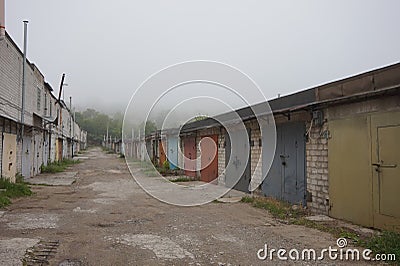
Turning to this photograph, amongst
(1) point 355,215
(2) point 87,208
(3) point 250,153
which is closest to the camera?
(1) point 355,215

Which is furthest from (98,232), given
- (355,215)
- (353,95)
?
(353,95)

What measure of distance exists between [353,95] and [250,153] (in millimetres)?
5626

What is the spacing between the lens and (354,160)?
6957 mm

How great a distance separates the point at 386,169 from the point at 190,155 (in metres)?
13.0

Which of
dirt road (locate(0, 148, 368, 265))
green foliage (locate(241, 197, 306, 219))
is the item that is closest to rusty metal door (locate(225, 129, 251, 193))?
green foliage (locate(241, 197, 306, 219))

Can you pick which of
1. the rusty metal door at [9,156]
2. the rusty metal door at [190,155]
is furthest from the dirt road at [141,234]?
the rusty metal door at [190,155]

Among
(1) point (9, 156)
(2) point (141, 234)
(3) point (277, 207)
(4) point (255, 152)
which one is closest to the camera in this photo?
(2) point (141, 234)

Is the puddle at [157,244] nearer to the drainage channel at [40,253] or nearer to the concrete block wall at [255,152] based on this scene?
the drainage channel at [40,253]

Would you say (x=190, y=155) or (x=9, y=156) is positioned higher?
(x=9, y=156)

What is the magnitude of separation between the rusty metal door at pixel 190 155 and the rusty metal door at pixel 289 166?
7668 millimetres

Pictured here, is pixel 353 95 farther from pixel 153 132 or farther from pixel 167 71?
pixel 153 132

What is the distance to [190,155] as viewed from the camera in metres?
18.6

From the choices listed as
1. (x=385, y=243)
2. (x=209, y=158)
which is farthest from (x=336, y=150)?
(x=209, y=158)

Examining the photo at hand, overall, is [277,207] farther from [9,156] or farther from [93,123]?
[93,123]
